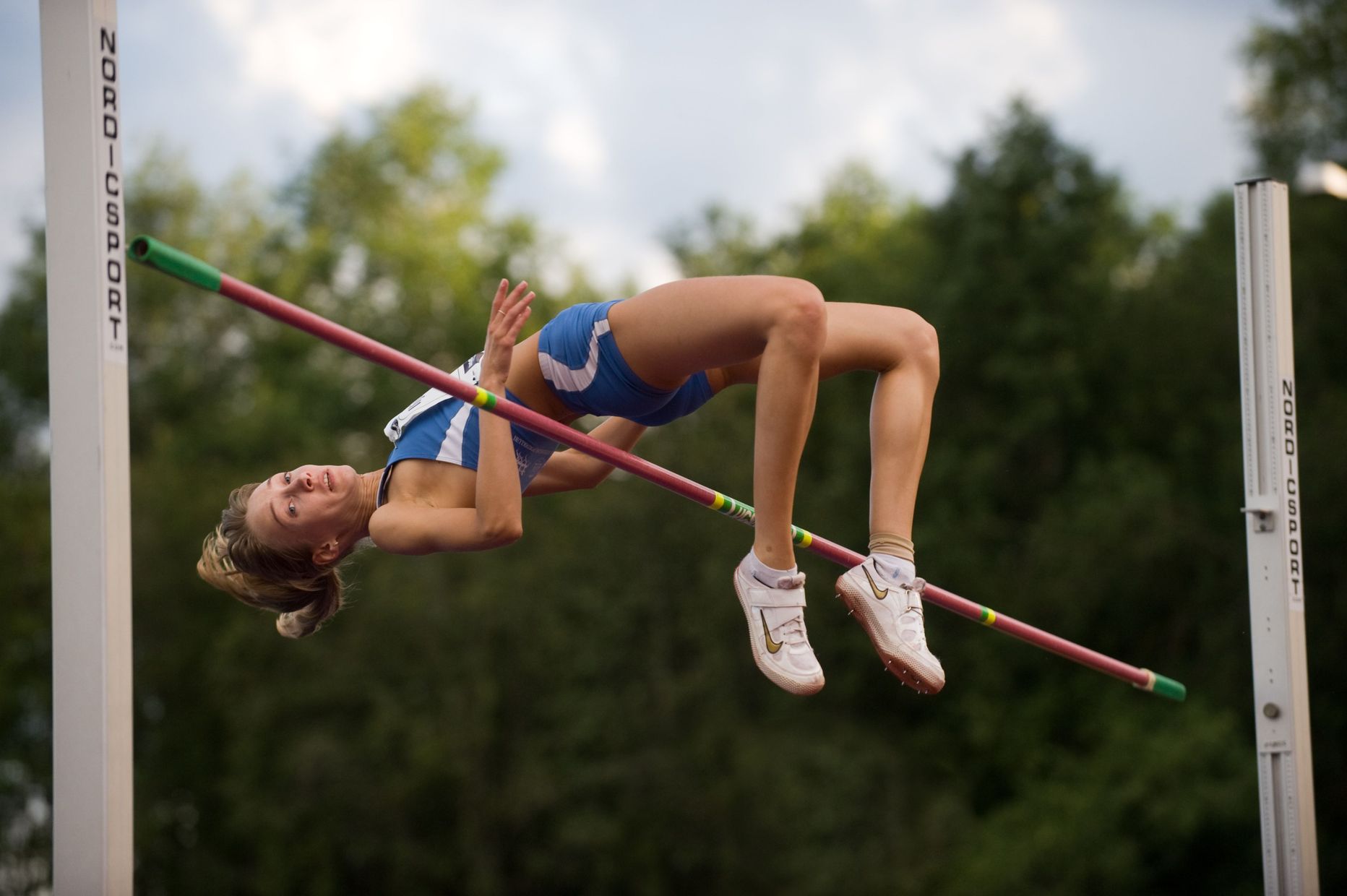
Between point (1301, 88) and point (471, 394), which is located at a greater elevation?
point (1301, 88)

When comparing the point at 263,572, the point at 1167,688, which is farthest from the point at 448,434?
the point at 1167,688

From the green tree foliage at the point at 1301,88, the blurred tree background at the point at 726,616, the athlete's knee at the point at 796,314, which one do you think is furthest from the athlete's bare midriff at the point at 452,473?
the green tree foliage at the point at 1301,88

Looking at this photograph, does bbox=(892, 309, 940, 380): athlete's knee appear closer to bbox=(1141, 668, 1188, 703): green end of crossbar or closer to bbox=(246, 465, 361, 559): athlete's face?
bbox=(246, 465, 361, 559): athlete's face

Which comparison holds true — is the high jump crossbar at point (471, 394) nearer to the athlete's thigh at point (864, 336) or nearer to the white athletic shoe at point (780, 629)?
the white athletic shoe at point (780, 629)

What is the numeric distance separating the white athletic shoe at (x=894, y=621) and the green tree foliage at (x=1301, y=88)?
53.4 feet

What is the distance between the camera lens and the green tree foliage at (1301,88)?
59.5 ft

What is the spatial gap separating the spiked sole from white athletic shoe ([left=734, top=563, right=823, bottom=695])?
12cm

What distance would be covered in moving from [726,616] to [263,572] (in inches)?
578

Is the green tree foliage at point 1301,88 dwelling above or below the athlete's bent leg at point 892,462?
above

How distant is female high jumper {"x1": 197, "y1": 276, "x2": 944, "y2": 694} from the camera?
3.23 meters

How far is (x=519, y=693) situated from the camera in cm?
1859

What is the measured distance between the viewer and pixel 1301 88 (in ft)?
62.2

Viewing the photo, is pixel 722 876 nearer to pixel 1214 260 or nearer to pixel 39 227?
pixel 1214 260

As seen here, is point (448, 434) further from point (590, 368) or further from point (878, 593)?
point (878, 593)
